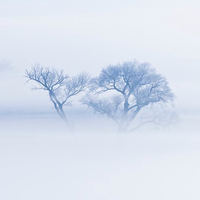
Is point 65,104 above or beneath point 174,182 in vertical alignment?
above

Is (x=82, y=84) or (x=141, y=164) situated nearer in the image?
(x=141, y=164)

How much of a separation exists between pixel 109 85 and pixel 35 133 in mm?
1733

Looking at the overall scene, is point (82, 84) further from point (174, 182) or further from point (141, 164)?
point (174, 182)

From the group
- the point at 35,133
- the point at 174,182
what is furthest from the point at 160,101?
the point at 35,133

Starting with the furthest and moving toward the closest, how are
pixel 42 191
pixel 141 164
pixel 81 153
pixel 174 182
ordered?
pixel 81 153 → pixel 141 164 → pixel 174 182 → pixel 42 191

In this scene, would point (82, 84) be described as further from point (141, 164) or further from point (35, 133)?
point (141, 164)

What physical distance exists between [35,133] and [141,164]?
2.25 meters

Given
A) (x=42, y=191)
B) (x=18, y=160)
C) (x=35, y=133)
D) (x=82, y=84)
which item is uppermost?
(x=82, y=84)

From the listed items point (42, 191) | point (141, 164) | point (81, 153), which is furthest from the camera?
point (81, 153)

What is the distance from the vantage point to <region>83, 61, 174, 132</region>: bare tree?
770cm

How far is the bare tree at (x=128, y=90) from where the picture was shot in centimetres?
770

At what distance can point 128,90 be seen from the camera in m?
7.80

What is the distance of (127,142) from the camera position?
7742 mm

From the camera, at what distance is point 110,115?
7.89 metres
